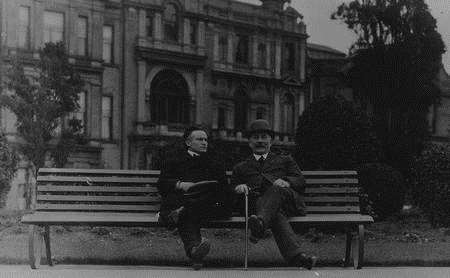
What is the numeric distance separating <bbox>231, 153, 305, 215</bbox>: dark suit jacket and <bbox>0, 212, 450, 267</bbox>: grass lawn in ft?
2.73

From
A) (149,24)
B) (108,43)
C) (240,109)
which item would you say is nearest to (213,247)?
(108,43)

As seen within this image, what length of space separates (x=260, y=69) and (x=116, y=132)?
35.5 feet

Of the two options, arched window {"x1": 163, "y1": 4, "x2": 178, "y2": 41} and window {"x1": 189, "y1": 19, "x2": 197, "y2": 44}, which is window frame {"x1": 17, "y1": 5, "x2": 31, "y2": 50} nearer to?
arched window {"x1": 163, "y1": 4, "x2": 178, "y2": 41}

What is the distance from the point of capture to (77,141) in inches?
1161

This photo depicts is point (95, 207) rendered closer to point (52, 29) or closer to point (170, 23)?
point (52, 29)

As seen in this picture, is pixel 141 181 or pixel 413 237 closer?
pixel 141 181

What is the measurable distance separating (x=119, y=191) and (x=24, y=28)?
28068mm

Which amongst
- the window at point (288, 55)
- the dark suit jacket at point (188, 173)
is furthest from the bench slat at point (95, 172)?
the window at point (288, 55)

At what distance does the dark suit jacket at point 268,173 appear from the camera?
Result: 8.10 meters

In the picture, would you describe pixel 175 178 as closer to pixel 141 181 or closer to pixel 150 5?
pixel 141 181

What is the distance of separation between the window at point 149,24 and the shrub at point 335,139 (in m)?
25.6

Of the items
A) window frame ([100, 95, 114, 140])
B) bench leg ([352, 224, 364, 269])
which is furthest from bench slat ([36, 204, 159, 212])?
window frame ([100, 95, 114, 140])

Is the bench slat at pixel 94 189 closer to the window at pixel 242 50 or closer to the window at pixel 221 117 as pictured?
the window at pixel 221 117

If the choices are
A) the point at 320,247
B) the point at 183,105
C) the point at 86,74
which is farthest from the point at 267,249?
the point at 183,105
